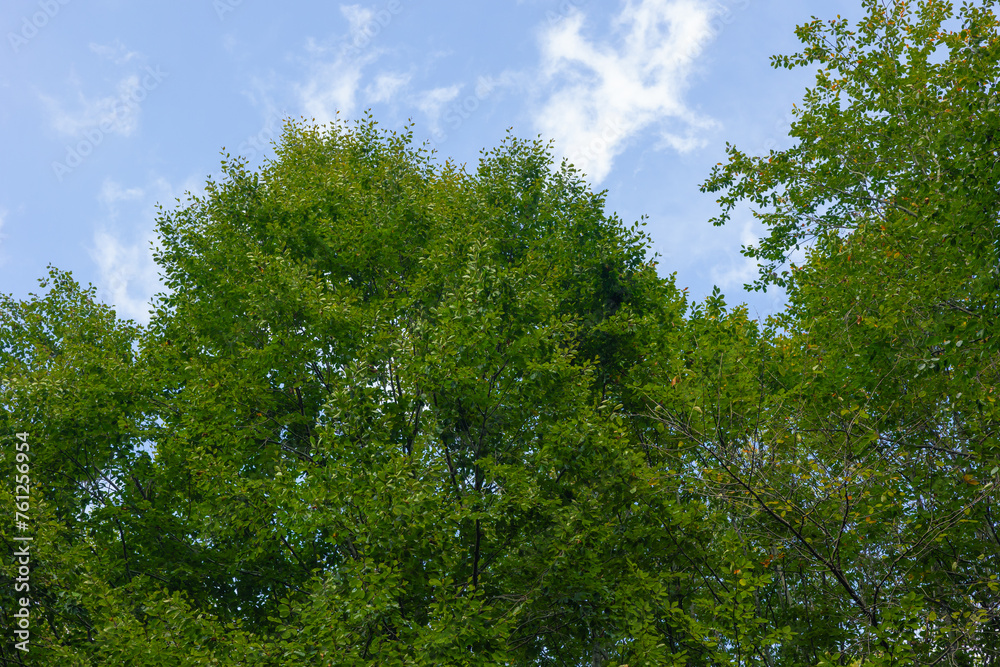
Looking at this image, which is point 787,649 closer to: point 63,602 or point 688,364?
point 688,364

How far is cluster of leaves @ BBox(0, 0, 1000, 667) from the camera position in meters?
9.73

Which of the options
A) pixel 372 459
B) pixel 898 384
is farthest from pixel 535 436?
pixel 898 384

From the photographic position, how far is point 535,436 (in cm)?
1289

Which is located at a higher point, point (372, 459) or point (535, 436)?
point (535, 436)

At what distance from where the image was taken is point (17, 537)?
11.6 meters

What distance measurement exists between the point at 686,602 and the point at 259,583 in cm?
788

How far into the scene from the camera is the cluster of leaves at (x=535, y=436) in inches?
383

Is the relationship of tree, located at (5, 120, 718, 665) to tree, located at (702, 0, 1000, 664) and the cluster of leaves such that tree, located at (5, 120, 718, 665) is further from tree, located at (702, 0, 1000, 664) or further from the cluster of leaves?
tree, located at (702, 0, 1000, 664)

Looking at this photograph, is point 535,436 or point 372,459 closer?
point 372,459

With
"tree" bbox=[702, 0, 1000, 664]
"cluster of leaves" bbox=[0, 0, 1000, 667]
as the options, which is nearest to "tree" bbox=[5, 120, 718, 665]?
"cluster of leaves" bbox=[0, 0, 1000, 667]

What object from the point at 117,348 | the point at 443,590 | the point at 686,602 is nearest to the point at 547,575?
the point at 443,590

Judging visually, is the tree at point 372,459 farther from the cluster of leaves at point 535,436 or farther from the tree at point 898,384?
the tree at point 898,384

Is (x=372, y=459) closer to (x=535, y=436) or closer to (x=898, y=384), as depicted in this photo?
(x=535, y=436)

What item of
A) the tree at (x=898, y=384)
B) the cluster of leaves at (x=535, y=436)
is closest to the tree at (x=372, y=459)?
the cluster of leaves at (x=535, y=436)
